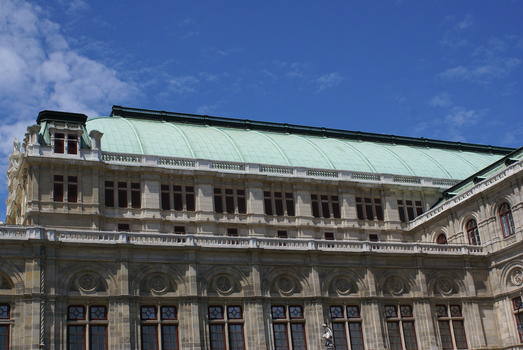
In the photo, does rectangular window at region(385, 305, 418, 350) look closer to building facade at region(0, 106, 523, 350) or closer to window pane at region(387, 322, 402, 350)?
window pane at region(387, 322, 402, 350)

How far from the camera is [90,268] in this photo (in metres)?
46.2

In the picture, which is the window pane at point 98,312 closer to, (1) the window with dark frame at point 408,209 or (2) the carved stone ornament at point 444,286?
(2) the carved stone ornament at point 444,286

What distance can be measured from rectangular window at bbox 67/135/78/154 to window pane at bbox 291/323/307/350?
22.5 m

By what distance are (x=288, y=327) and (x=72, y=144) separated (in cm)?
2293

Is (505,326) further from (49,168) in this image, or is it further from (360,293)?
(49,168)

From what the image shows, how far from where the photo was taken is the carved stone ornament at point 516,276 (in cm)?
5334

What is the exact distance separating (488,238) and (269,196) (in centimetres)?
1859

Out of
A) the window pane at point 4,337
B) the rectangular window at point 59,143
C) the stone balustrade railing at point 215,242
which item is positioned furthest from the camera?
the rectangular window at point 59,143

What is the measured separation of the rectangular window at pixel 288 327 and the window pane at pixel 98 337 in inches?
465

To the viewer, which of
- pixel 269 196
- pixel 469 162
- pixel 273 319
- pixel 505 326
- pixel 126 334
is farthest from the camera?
pixel 469 162

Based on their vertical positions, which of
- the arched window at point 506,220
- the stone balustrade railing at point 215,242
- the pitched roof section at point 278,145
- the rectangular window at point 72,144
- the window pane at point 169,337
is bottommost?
the window pane at point 169,337

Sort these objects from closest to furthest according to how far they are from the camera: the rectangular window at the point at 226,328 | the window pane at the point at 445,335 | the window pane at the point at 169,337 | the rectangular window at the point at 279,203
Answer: the window pane at the point at 169,337 < the rectangular window at the point at 226,328 < the window pane at the point at 445,335 < the rectangular window at the point at 279,203

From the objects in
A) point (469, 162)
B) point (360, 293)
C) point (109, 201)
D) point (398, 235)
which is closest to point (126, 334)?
point (109, 201)

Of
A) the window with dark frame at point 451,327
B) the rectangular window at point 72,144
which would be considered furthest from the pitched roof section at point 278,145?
the window with dark frame at point 451,327
